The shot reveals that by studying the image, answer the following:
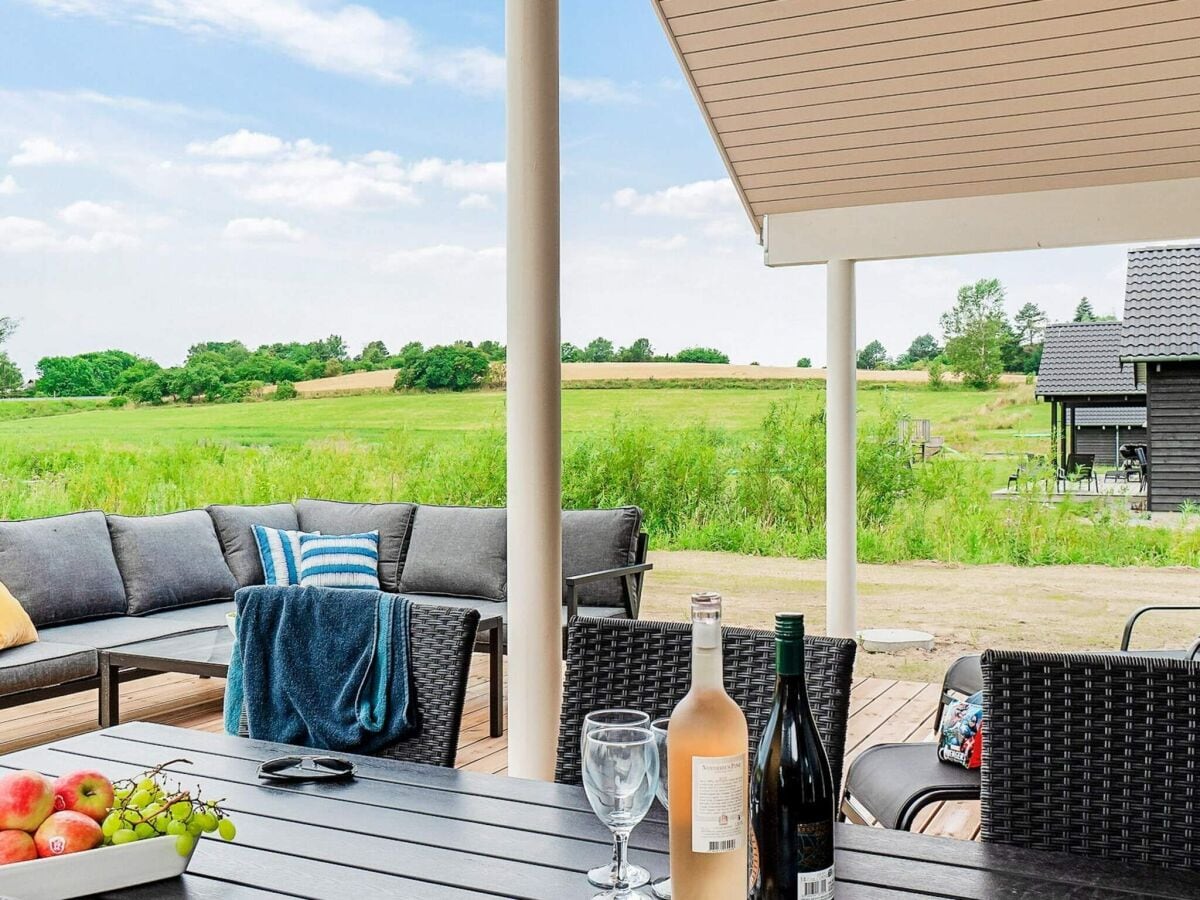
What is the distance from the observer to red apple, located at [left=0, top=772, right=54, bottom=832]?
1.08 metres

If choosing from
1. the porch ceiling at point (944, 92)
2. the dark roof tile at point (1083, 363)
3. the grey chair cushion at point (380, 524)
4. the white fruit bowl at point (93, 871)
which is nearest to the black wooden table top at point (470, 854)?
the white fruit bowl at point (93, 871)

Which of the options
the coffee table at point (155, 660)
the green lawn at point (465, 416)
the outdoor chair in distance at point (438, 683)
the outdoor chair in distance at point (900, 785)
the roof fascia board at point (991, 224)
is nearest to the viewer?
the outdoor chair in distance at point (438, 683)

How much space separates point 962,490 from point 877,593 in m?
1.03

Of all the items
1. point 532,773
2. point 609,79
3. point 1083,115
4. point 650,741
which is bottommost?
point 532,773

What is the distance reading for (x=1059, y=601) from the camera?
7625 mm

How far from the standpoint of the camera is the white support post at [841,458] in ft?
15.5

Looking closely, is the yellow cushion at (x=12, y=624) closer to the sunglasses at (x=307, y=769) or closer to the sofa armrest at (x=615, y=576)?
the sofa armrest at (x=615, y=576)

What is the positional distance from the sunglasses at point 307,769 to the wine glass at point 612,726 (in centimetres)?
49

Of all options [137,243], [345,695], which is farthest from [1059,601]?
[137,243]

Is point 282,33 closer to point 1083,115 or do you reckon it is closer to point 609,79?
point 609,79

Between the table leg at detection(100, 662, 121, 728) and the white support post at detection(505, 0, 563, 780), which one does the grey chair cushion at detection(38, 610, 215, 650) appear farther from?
the white support post at detection(505, 0, 563, 780)

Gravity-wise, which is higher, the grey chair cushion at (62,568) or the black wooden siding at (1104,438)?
the black wooden siding at (1104,438)

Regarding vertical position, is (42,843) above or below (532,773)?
above

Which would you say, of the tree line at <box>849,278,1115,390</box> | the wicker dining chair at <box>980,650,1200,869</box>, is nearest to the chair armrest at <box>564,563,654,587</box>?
the wicker dining chair at <box>980,650,1200,869</box>
